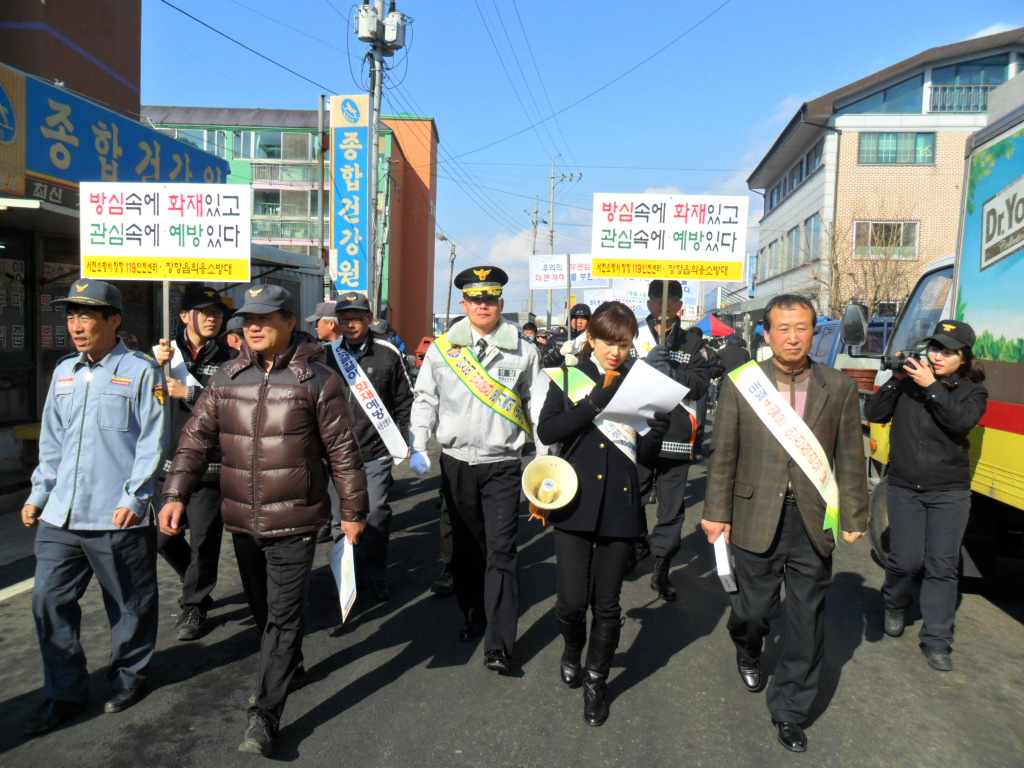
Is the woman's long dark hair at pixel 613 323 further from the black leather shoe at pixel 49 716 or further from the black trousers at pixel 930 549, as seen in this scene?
the black leather shoe at pixel 49 716

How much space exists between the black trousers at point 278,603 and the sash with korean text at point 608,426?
1388 mm

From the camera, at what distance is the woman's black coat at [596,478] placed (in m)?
3.76

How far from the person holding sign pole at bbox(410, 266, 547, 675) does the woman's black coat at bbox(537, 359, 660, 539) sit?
68 cm

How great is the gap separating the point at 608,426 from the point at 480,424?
0.93 meters

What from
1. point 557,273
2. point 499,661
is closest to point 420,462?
point 499,661

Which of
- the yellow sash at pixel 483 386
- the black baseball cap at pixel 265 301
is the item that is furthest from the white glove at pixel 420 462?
the black baseball cap at pixel 265 301

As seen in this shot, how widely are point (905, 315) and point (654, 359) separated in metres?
3.44

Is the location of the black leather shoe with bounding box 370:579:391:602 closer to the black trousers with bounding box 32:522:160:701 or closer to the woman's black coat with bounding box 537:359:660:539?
the black trousers with bounding box 32:522:160:701

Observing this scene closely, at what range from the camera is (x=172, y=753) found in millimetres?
3369

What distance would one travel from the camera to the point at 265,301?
3570mm

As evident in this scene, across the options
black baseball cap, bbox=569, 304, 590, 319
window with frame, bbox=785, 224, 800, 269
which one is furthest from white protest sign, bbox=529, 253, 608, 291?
window with frame, bbox=785, 224, 800, 269

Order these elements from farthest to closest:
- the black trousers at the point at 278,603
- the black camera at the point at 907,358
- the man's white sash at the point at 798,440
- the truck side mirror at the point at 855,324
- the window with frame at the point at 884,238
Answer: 1. the window with frame at the point at 884,238
2. the truck side mirror at the point at 855,324
3. the black camera at the point at 907,358
4. the man's white sash at the point at 798,440
5. the black trousers at the point at 278,603

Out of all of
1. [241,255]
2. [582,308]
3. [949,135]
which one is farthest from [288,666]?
[949,135]

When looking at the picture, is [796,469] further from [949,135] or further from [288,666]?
[949,135]
